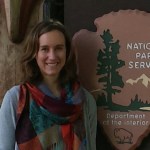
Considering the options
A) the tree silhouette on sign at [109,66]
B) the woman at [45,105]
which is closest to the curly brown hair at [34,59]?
the woman at [45,105]

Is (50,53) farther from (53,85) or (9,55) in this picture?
(9,55)

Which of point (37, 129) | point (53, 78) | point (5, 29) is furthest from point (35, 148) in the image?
point (5, 29)

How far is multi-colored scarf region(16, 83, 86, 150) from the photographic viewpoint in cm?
115

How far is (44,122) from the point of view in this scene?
116cm

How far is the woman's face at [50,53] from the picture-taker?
1.16 metres

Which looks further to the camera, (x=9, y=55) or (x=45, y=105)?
(x=9, y=55)

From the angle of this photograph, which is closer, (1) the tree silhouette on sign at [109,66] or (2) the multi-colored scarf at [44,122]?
(2) the multi-colored scarf at [44,122]

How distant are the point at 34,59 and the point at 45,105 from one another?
0.15m

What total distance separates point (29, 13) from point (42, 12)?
52mm

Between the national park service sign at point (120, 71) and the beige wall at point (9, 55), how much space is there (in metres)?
0.16

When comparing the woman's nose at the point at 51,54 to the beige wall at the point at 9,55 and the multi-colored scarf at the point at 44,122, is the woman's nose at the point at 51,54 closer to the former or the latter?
the multi-colored scarf at the point at 44,122

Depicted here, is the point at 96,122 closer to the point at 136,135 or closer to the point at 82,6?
the point at 136,135

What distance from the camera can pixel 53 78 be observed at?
1.23 meters

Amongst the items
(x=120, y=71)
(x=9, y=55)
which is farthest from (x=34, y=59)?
(x=120, y=71)
